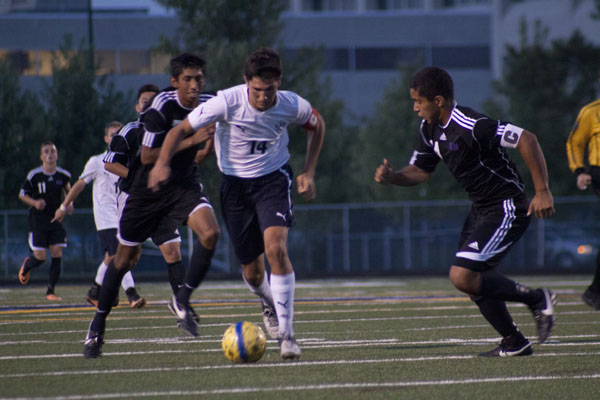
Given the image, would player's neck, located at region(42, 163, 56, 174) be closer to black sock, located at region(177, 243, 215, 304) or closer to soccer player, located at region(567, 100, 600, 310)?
black sock, located at region(177, 243, 215, 304)

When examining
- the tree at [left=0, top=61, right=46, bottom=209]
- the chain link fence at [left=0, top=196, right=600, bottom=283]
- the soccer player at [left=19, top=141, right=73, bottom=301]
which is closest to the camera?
the soccer player at [left=19, top=141, right=73, bottom=301]

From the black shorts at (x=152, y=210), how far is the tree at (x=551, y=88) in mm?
23493

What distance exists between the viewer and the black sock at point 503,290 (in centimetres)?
713

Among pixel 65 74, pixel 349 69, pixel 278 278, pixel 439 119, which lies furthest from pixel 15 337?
pixel 349 69

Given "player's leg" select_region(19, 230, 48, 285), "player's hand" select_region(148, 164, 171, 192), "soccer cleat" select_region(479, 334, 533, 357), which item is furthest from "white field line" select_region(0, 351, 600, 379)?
"player's leg" select_region(19, 230, 48, 285)

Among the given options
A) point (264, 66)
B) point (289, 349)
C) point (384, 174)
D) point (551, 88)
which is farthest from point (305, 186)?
point (551, 88)

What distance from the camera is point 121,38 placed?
40.9m

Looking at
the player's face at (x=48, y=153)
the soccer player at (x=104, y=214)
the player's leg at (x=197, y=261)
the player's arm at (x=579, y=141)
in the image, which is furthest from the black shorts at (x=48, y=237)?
the player's arm at (x=579, y=141)

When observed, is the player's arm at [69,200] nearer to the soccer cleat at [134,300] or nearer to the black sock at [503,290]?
the soccer cleat at [134,300]

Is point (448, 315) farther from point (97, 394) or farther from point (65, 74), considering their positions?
point (65, 74)

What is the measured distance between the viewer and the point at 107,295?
729 cm

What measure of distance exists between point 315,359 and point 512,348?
4.85 ft

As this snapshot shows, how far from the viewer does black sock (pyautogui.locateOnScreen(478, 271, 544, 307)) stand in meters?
7.13

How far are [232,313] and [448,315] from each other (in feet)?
8.15
